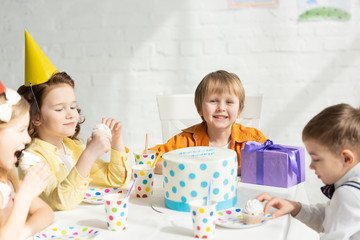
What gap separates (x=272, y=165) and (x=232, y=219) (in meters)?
0.37

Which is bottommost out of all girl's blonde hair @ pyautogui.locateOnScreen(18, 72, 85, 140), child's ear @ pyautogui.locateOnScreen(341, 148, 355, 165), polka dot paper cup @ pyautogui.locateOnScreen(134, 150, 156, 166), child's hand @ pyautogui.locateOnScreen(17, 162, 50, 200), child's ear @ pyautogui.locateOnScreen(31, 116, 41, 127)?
polka dot paper cup @ pyautogui.locateOnScreen(134, 150, 156, 166)

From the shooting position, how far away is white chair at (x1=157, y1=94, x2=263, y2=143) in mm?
2039

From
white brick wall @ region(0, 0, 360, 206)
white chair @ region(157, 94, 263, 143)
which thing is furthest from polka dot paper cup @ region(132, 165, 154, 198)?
white brick wall @ region(0, 0, 360, 206)

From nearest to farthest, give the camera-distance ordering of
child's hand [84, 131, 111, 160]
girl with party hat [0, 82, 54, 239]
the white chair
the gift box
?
girl with party hat [0, 82, 54, 239] → child's hand [84, 131, 111, 160] → the gift box → the white chair

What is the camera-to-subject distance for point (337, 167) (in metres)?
1.16

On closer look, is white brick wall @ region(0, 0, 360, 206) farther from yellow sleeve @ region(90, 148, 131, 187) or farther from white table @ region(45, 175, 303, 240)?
white table @ region(45, 175, 303, 240)

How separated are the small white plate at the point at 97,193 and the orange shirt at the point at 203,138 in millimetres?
411

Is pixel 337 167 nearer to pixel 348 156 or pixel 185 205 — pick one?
pixel 348 156

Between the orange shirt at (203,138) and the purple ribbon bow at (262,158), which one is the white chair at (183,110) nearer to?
the orange shirt at (203,138)

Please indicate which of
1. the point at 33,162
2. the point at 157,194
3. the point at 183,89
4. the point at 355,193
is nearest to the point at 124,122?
the point at 183,89

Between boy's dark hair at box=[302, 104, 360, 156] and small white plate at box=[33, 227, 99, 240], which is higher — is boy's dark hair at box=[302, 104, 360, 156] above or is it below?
above

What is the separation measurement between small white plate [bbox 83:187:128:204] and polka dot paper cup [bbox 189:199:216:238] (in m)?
0.38

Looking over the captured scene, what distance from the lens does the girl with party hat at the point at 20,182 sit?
3.23ft

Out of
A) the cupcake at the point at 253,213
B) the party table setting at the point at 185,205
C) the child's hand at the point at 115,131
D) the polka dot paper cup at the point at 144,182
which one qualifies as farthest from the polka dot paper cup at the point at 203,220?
the child's hand at the point at 115,131
